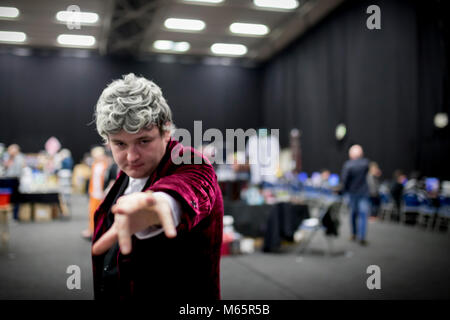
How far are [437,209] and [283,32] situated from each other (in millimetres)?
7906

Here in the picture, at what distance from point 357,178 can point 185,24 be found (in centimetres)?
790

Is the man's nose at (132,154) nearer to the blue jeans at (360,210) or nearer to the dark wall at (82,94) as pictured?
the blue jeans at (360,210)

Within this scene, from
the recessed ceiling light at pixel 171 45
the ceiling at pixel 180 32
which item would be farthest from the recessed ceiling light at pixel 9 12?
the recessed ceiling light at pixel 171 45

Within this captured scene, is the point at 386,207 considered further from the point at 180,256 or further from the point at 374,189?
the point at 180,256

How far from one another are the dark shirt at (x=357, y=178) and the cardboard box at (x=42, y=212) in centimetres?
626

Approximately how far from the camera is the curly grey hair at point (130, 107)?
2.36 feet

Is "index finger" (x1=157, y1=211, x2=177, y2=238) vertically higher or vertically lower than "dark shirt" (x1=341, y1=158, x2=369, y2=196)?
higher

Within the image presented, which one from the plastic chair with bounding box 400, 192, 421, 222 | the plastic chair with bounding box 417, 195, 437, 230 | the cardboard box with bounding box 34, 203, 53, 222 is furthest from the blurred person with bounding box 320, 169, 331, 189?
the cardboard box with bounding box 34, 203, 53, 222

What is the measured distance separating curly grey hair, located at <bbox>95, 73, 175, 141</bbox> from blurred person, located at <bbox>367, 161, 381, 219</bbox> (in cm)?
849

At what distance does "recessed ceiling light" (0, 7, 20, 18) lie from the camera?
184 centimetres

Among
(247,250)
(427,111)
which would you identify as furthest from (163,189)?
(427,111)

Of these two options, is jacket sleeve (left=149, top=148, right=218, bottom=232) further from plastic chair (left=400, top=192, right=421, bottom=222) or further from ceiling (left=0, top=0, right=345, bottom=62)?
ceiling (left=0, top=0, right=345, bottom=62)

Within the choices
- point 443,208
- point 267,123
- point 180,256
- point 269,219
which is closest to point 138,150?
point 180,256
